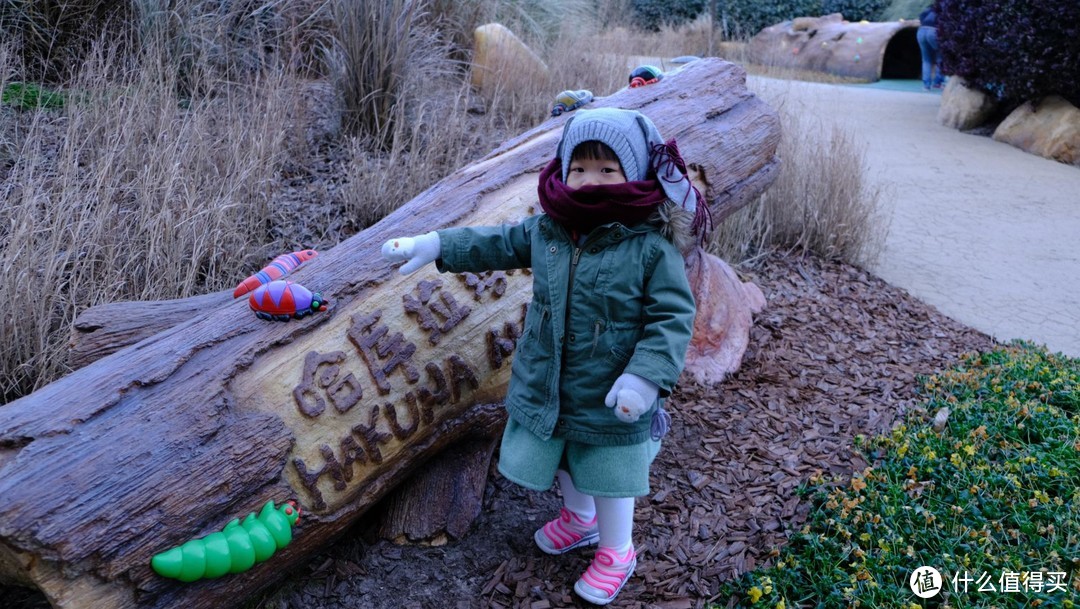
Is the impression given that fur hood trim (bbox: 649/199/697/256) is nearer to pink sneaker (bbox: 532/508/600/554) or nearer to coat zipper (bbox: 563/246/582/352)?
coat zipper (bbox: 563/246/582/352)

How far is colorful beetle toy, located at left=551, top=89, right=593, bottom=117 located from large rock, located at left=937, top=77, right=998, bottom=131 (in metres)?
7.71

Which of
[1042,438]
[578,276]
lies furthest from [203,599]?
[1042,438]

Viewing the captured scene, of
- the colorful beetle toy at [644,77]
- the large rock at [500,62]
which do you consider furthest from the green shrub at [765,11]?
the colorful beetle toy at [644,77]

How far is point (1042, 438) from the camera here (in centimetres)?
330

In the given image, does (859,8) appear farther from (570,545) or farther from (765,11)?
(570,545)

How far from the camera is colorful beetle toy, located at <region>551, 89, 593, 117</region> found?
3.84 metres

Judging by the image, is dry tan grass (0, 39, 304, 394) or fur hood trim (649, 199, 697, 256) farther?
dry tan grass (0, 39, 304, 394)

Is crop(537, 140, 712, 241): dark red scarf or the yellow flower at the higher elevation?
crop(537, 140, 712, 241): dark red scarf

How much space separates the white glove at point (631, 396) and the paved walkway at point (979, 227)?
3.54 metres

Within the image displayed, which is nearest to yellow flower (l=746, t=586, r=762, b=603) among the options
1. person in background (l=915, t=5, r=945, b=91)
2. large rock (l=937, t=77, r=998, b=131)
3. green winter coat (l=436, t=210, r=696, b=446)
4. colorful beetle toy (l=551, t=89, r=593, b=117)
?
green winter coat (l=436, t=210, r=696, b=446)

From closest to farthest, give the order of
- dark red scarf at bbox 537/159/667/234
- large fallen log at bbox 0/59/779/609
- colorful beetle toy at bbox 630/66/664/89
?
large fallen log at bbox 0/59/779/609
dark red scarf at bbox 537/159/667/234
colorful beetle toy at bbox 630/66/664/89

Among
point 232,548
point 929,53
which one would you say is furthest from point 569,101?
point 929,53

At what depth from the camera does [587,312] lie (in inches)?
94.0

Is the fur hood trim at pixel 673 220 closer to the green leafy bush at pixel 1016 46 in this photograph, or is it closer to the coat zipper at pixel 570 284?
the coat zipper at pixel 570 284
